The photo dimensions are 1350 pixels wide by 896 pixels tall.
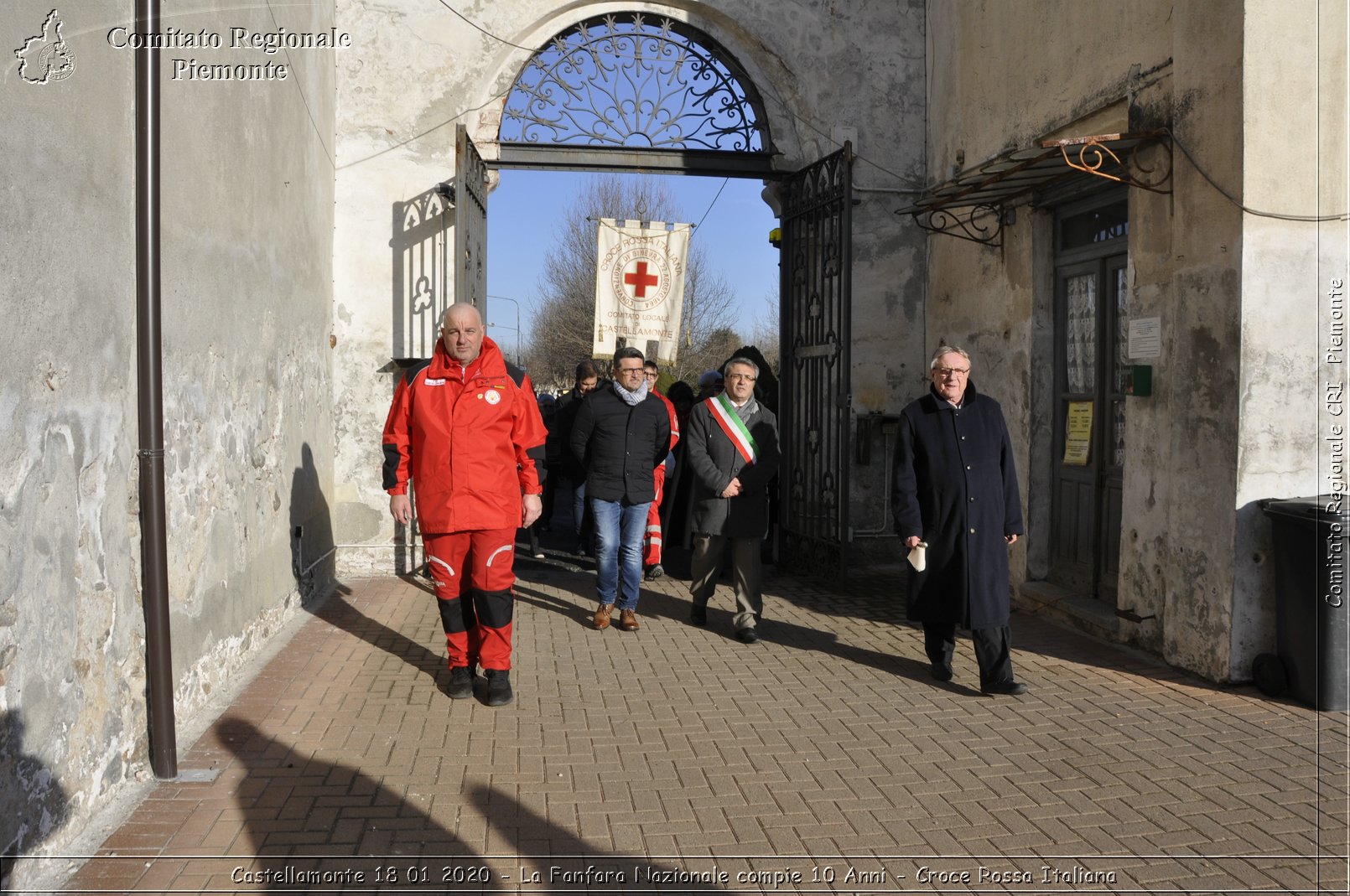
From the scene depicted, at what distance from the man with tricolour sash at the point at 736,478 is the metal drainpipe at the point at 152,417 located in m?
3.57

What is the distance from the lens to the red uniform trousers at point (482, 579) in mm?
5570

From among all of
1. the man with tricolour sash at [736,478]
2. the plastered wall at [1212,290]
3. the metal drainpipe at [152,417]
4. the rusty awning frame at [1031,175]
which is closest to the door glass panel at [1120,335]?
the plastered wall at [1212,290]

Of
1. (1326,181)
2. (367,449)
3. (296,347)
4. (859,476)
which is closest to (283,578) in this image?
(296,347)

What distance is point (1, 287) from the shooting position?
10.4ft

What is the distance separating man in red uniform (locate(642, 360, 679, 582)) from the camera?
7715 millimetres

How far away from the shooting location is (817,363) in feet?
31.6

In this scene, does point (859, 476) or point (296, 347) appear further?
point (859, 476)

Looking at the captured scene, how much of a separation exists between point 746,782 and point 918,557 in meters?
1.87

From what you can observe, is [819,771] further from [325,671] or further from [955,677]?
[325,671]

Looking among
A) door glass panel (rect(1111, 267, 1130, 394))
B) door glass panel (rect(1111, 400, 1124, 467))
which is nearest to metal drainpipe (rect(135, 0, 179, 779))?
door glass panel (rect(1111, 267, 1130, 394))

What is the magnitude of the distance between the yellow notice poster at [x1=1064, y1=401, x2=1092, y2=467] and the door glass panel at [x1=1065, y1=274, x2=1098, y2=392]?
134 mm

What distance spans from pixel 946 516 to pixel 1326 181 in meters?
2.59

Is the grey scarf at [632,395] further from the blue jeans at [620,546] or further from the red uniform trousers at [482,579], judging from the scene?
the red uniform trousers at [482,579]

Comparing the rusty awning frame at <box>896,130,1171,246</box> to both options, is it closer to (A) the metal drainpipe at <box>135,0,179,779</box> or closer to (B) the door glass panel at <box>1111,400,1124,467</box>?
(B) the door glass panel at <box>1111,400,1124,467</box>
